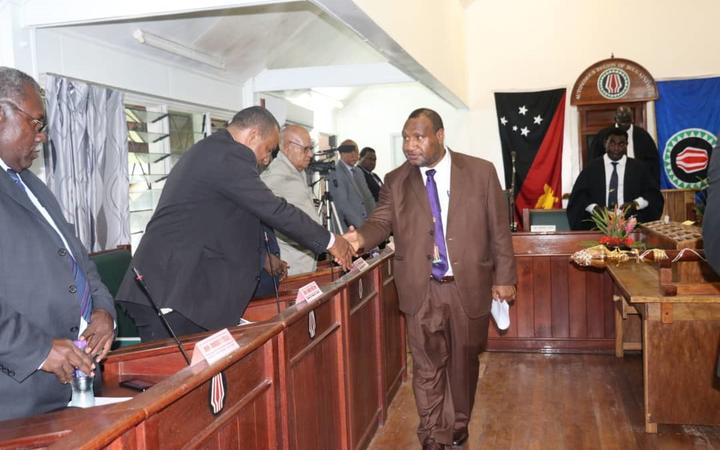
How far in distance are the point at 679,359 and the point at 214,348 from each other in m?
2.56

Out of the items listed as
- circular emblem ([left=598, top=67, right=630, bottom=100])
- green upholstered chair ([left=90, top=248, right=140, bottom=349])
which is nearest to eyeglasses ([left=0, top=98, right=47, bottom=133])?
green upholstered chair ([left=90, top=248, right=140, bottom=349])

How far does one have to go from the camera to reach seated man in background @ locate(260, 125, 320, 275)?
3.66m

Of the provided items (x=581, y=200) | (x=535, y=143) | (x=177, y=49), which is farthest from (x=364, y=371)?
(x=535, y=143)

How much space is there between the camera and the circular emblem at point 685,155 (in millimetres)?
8312

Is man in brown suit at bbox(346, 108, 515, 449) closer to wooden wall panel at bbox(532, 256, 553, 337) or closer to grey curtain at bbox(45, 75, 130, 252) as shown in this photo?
wooden wall panel at bbox(532, 256, 553, 337)

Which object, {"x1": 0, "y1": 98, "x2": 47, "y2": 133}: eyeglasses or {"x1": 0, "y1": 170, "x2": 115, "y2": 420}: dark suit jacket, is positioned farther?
{"x1": 0, "y1": 98, "x2": 47, "y2": 133}: eyeglasses

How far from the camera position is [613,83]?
331 inches

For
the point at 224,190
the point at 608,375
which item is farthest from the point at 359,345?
the point at 608,375

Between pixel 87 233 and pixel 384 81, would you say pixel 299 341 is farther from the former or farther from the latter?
pixel 384 81

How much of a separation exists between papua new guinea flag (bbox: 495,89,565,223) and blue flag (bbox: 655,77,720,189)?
1188 millimetres

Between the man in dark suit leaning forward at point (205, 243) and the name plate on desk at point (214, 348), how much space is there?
0.73 m

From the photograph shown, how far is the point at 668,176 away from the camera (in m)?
8.36

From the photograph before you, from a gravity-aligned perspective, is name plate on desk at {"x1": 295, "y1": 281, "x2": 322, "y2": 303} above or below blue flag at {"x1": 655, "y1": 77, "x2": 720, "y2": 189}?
below

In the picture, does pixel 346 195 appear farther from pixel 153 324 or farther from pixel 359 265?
pixel 153 324
